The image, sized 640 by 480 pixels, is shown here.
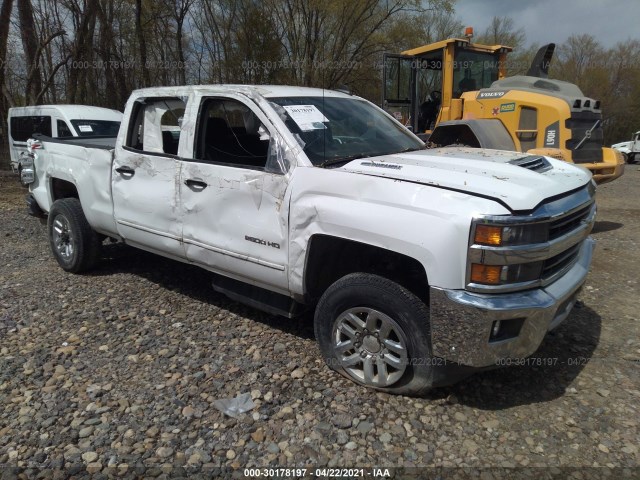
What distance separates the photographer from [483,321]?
8.53ft

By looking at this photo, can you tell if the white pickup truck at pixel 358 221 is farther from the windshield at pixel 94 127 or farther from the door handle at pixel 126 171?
the windshield at pixel 94 127

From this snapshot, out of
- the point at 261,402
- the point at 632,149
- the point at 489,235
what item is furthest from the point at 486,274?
the point at 632,149

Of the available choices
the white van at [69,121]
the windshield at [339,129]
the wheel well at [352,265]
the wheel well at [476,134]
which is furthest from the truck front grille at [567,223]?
the white van at [69,121]

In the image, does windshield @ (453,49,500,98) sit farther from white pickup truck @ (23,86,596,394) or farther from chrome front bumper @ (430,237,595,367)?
chrome front bumper @ (430,237,595,367)

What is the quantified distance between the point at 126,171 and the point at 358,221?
2610 mm

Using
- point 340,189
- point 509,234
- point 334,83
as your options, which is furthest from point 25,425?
point 334,83

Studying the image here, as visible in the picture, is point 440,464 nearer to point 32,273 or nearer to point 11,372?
point 11,372

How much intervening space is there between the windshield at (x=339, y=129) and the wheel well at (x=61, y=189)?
3290 millimetres

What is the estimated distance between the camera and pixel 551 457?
2.61 m

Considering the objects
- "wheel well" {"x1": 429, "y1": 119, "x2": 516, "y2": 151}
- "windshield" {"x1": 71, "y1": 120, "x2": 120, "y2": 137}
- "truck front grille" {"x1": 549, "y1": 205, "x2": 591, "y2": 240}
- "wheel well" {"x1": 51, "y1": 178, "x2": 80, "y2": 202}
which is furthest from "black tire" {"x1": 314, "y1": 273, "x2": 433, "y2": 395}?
"windshield" {"x1": 71, "y1": 120, "x2": 120, "y2": 137}

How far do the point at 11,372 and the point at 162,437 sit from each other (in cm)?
143

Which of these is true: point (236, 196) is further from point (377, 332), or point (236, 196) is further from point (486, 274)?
point (486, 274)

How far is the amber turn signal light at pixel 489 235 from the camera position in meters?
2.56

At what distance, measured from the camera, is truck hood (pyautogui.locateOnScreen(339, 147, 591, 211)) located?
2705mm
